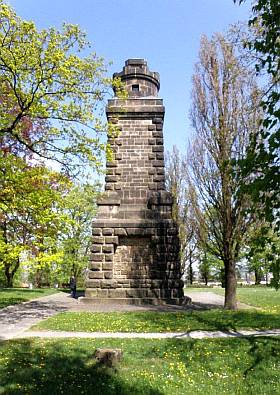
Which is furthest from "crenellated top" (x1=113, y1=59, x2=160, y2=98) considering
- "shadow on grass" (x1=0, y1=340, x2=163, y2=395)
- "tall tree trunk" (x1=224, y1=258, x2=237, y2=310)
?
"shadow on grass" (x1=0, y1=340, x2=163, y2=395)

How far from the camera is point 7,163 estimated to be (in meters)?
10.5

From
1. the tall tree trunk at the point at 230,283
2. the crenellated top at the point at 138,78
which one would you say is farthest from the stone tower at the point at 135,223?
the tall tree trunk at the point at 230,283

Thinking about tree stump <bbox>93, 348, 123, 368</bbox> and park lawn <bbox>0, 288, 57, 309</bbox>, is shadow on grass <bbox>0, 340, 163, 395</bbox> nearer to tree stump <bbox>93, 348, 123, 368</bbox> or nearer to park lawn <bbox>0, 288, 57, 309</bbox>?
tree stump <bbox>93, 348, 123, 368</bbox>

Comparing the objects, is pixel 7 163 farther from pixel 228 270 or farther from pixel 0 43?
pixel 228 270

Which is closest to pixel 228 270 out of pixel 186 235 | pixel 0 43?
pixel 0 43

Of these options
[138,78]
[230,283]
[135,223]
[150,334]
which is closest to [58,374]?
[150,334]

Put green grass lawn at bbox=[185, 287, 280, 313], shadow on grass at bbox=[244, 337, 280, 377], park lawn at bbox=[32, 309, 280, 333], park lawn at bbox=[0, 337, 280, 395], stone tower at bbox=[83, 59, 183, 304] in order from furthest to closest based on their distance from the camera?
green grass lawn at bbox=[185, 287, 280, 313] < stone tower at bbox=[83, 59, 183, 304] < park lawn at bbox=[32, 309, 280, 333] < shadow on grass at bbox=[244, 337, 280, 377] < park lawn at bbox=[0, 337, 280, 395]

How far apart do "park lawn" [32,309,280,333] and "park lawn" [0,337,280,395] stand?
1.29 meters

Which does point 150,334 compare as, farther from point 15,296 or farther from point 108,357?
point 15,296

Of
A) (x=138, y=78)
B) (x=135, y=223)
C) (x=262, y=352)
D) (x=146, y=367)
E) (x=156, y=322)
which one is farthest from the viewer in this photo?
(x=138, y=78)

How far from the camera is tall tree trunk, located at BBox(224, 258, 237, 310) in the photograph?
14008 millimetres

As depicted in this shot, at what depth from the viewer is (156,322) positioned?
384 inches

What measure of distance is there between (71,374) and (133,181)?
9.92 m

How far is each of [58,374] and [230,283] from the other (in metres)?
9.39
